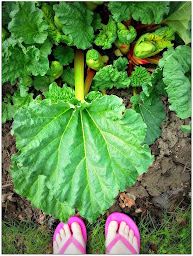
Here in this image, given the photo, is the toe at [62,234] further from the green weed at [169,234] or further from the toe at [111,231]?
the green weed at [169,234]

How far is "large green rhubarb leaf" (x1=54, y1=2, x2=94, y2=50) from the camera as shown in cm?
172

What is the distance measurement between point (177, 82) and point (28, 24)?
90 cm

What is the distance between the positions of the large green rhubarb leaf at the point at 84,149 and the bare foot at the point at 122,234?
79cm

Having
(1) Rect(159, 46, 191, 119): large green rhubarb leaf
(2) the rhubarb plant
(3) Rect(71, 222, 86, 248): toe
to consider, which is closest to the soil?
(3) Rect(71, 222, 86, 248): toe

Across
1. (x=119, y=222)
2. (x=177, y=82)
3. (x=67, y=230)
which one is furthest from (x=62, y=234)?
(x=177, y=82)

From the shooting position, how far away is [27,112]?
1577 millimetres

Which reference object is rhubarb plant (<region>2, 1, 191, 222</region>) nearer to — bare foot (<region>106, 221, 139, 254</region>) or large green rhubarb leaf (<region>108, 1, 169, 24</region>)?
large green rhubarb leaf (<region>108, 1, 169, 24</region>)

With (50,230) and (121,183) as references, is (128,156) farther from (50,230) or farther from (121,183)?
(50,230)

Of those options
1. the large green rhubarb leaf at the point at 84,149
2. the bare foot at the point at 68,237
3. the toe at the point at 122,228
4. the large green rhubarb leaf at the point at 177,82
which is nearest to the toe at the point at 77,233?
the bare foot at the point at 68,237

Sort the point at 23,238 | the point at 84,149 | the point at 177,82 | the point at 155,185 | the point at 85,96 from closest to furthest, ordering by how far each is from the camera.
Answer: the point at 177,82
the point at 84,149
the point at 85,96
the point at 155,185
the point at 23,238

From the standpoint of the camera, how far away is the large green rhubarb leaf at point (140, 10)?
176 centimetres

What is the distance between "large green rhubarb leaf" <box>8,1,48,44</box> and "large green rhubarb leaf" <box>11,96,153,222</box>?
1.31ft

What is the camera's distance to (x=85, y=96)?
1975 millimetres

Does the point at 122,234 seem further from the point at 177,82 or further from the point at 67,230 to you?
the point at 177,82
